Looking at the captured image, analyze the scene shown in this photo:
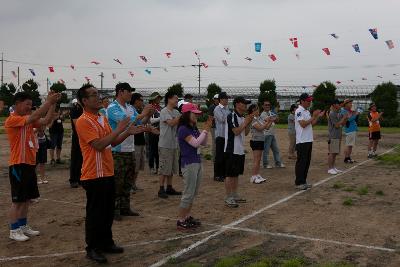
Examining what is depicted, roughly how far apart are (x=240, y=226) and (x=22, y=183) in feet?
10.2

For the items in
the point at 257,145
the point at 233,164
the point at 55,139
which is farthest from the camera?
the point at 55,139

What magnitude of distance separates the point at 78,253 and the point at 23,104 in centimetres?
212

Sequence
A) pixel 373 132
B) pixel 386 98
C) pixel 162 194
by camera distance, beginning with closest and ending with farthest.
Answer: pixel 162 194, pixel 373 132, pixel 386 98

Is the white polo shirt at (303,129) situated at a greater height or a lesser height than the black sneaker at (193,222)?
greater

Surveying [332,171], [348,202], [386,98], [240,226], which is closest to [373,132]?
[332,171]

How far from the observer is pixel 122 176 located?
656 centimetres

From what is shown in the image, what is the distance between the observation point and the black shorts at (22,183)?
563 cm

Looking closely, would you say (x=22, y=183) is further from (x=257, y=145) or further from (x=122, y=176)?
(x=257, y=145)

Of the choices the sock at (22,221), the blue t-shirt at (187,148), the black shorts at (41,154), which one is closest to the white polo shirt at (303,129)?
the blue t-shirt at (187,148)

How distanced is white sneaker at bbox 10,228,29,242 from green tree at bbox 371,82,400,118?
30875 mm

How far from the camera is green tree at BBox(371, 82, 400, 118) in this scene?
31.9 m

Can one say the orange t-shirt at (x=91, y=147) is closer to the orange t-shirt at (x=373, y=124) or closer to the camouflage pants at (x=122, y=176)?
the camouflage pants at (x=122, y=176)

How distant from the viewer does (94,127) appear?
4605mm

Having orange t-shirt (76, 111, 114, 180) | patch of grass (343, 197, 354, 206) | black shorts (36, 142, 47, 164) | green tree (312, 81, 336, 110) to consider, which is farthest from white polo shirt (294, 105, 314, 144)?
green tree (312, 81, 336, 110)
